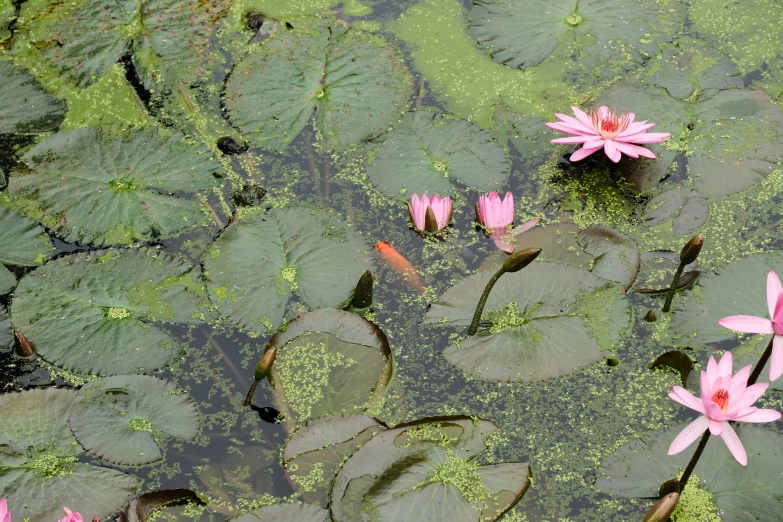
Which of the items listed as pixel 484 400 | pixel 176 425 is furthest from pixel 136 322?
pixel 484 400

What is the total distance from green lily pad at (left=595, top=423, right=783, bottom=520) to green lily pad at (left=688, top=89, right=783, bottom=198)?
3.28ft

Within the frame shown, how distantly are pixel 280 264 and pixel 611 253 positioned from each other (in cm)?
111

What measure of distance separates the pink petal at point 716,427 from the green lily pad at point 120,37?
238cm

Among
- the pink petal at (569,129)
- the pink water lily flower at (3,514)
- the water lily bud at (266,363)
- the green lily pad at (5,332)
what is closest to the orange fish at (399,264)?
the water lily bud at (266,363)

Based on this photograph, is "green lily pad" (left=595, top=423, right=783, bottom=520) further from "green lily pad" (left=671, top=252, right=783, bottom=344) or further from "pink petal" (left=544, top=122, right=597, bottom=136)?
"pink petal" (left=544, top=122, right=597, bottom=136)

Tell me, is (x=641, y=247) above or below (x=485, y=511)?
above

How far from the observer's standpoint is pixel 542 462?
7.54ft

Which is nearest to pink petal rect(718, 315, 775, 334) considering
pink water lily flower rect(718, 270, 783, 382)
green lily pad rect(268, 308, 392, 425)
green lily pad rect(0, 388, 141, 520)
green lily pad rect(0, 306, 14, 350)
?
pink water lily flower rect(718, 270, 783, 382)

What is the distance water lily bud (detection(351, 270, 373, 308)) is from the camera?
8.18ft

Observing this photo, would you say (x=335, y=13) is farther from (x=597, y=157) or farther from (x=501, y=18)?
(x=597, y=157)

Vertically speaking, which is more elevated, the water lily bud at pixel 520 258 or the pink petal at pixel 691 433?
the water lily bud at pixel 520 258

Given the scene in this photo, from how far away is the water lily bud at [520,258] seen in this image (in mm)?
2135

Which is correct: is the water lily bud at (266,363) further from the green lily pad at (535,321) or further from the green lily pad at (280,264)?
the green lily pad at (535,321)

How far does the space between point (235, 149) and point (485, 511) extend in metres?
1.64
